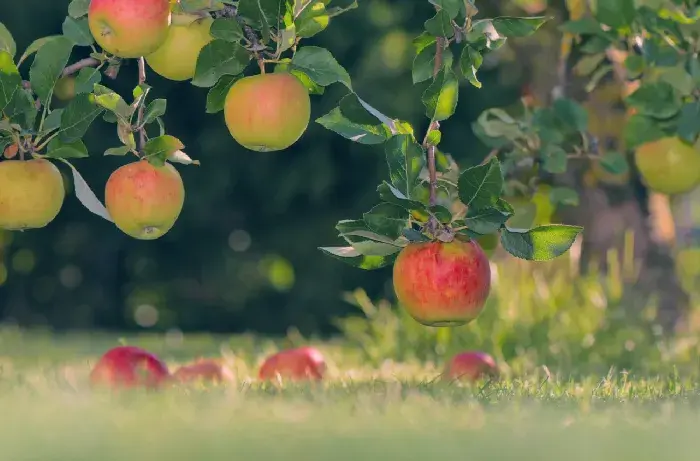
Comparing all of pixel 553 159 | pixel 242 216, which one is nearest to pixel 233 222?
pixel 242 216

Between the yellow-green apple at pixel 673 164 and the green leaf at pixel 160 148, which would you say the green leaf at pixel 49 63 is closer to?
the green leaf at pixel 160 148

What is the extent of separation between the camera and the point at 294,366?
4.76 meters

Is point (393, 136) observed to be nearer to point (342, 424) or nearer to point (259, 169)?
point (342, 424)

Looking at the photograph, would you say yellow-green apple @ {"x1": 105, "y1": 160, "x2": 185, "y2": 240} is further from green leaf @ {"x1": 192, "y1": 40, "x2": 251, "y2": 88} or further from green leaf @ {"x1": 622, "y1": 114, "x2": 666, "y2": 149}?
green leaf @ {"x1": 622, "y1": 114, "x2": 666, "y2": 149}

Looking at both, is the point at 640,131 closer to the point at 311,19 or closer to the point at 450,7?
the point at 450,7

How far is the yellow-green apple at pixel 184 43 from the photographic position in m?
2.59

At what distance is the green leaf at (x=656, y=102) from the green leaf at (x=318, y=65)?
1.31 metres

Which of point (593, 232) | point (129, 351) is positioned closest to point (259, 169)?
point (593, 232)

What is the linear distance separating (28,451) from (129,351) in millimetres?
1653

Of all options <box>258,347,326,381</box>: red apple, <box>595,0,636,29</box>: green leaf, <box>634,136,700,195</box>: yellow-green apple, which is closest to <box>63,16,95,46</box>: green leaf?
<box>595,0,636,29</box>: green leaf

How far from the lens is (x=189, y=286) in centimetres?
959

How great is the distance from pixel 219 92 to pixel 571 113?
1577mm

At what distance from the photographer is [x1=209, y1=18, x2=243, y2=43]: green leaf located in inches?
97.7

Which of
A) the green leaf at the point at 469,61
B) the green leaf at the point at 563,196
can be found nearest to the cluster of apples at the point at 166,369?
the green leaf at the point at 563,196
